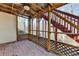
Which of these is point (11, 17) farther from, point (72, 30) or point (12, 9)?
point (72, 30)

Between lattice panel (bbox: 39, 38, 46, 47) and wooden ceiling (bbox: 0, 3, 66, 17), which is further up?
wooden ceiling (bbox: 0, 3, 66, 17)

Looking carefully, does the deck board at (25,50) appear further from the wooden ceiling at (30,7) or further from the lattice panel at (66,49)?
the wooden ceiling at (30,7)

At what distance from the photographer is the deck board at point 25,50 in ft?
5.07

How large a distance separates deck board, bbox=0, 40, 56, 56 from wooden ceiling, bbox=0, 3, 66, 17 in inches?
15.0

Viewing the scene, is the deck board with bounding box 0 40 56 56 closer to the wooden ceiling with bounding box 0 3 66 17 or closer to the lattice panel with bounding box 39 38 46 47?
the lattice panel with bounding box 39 38 46 47

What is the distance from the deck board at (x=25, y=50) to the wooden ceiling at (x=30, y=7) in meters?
0.38

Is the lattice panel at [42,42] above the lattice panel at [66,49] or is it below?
above

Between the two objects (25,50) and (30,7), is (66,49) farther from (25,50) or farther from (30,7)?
(30,7)

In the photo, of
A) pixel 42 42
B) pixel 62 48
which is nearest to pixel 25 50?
pixel 42 42

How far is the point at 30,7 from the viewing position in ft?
5.16

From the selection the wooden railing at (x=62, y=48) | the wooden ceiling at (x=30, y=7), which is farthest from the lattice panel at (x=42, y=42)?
the wooden ceiling at (x=30, y=7)

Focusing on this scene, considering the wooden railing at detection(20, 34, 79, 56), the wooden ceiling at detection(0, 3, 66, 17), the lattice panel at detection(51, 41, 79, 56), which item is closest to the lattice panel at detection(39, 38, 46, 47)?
the wooden railing at detection(20, 34, 79, 56)

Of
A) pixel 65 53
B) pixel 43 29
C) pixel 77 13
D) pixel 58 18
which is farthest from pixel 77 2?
pixel 65 53

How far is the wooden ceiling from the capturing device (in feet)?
Result: 4.95
